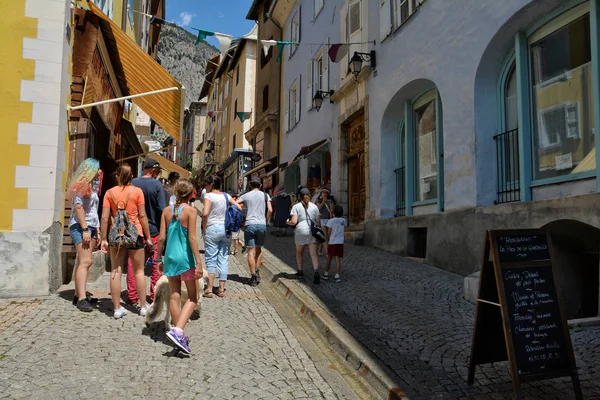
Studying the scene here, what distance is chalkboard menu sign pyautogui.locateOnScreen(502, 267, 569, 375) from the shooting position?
3.18m

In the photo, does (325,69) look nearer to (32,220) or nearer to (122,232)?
(32,220)

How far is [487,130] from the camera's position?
8047 millimetres

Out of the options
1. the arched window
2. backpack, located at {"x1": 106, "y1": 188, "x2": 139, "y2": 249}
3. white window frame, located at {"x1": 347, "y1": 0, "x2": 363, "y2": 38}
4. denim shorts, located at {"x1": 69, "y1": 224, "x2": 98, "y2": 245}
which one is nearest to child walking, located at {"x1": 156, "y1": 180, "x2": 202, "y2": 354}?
backpack, located at {"x1": 106, "y1": 188, "x2": 139, "y2": 249}

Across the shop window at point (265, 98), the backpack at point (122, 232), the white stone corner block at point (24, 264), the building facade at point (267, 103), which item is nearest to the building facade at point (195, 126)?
the building facade at point (267, 103)

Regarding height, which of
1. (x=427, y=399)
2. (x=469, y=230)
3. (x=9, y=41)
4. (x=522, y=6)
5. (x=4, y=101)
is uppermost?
(x=522, y=6)

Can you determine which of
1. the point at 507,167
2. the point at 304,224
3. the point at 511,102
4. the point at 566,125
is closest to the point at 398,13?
the point at 511,102

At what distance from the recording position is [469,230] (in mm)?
7766

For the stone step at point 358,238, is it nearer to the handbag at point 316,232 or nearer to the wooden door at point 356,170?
the wooden door at point 356,170

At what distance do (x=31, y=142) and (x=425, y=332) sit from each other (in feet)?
17.0

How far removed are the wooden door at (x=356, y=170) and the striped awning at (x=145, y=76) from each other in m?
5.39

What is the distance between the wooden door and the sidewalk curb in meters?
6.37

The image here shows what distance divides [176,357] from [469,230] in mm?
5422

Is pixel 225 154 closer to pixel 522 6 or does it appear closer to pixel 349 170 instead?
pixel 349 170

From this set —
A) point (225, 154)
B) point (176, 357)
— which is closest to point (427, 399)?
point (176, 357)
